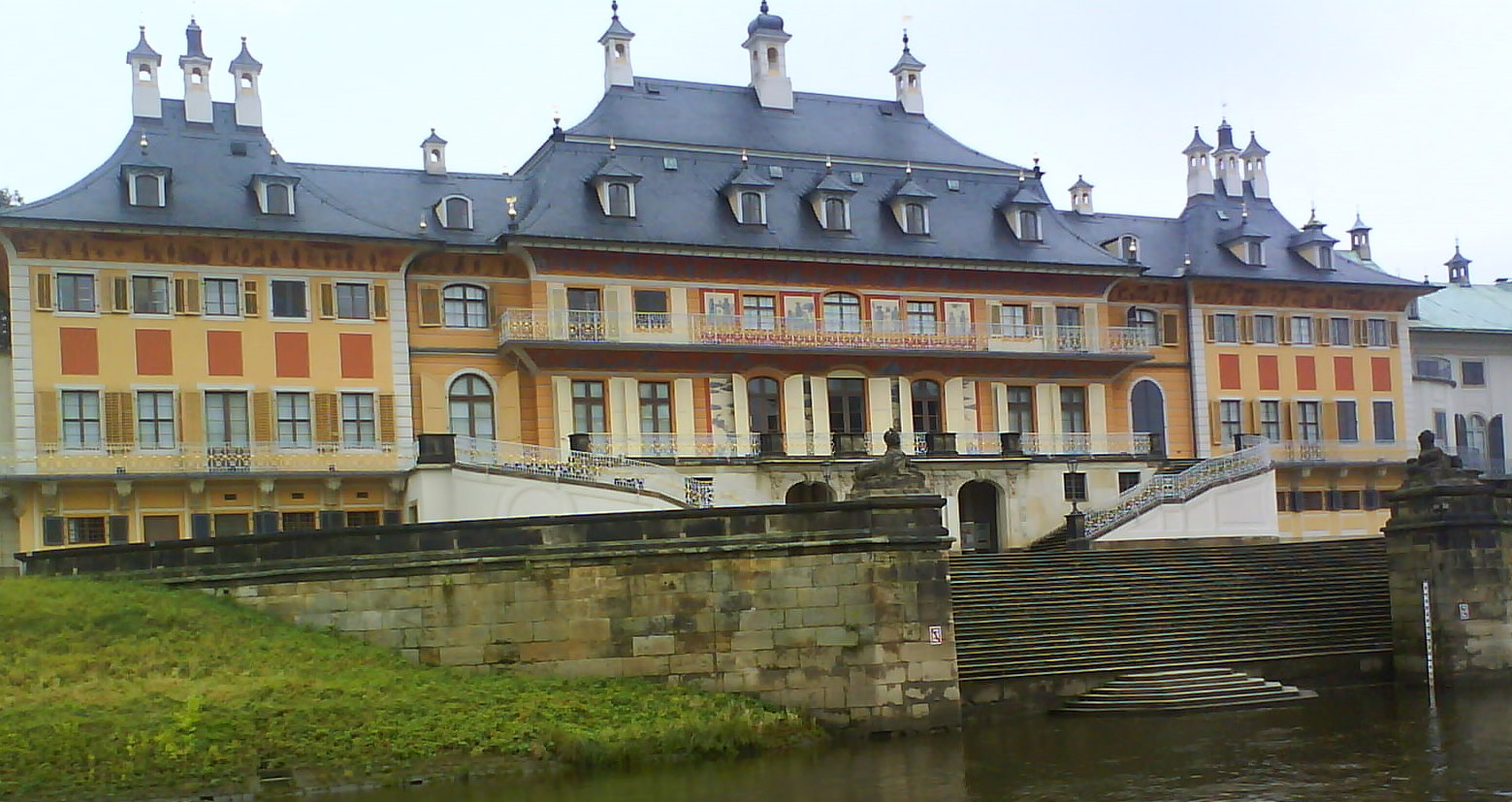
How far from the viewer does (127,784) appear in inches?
938

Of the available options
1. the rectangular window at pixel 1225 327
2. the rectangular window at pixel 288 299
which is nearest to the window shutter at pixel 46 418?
the rectangular window at pixel 288 299

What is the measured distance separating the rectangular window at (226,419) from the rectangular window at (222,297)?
6.83ft

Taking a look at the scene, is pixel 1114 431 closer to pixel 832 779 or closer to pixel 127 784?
pixel 832 779

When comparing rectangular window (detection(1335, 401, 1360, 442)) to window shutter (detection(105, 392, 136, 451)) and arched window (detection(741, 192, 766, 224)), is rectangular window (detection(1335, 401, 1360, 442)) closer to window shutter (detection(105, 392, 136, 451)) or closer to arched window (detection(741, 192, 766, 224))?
arched window (detection(741, 192, 766, 224))

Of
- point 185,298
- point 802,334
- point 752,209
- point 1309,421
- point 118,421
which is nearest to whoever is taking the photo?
point 118,421

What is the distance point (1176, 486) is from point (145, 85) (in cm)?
3032

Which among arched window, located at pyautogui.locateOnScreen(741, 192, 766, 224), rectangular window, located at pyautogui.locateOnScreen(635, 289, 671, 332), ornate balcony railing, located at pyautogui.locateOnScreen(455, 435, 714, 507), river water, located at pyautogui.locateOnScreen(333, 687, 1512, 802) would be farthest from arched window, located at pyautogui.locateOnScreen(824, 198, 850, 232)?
river water, located at pyautogui.locateOnScreen(333, 687, 1512, 802)

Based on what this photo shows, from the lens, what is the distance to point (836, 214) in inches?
1951

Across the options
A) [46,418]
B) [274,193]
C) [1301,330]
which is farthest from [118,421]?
[1301,330]

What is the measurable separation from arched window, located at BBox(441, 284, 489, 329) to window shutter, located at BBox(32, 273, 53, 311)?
9694 millimetres

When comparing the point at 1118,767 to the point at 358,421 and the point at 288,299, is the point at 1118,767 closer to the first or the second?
the point at 358,421

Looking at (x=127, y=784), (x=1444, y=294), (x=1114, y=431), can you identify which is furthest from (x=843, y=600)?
(x=1444, y=294)

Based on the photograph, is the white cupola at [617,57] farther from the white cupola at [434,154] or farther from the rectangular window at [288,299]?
the rectangular window at [288,299]

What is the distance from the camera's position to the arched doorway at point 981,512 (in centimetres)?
4775
